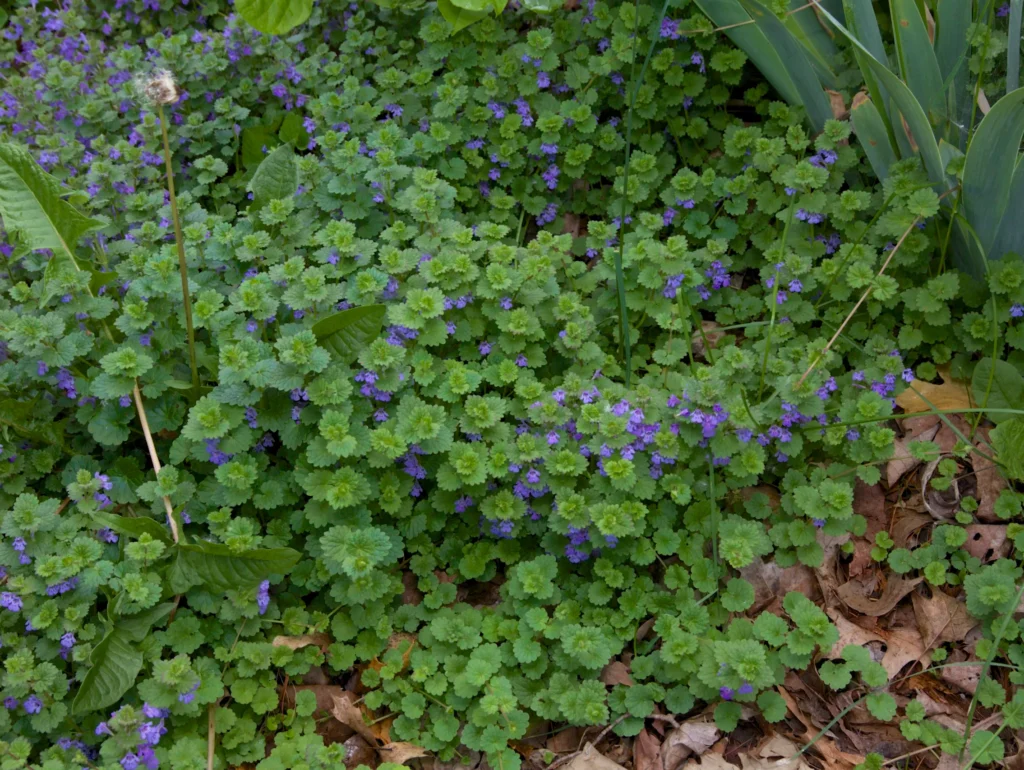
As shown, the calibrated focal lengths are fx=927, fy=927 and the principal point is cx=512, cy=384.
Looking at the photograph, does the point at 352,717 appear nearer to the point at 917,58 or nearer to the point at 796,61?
the point at 796,61

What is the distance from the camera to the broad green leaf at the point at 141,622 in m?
2.85

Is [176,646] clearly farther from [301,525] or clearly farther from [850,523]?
[850,523]

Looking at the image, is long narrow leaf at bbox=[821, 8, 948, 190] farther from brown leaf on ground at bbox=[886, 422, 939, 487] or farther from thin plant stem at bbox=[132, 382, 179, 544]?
thin plant stem at bbox=[132, 382, 179, 544]

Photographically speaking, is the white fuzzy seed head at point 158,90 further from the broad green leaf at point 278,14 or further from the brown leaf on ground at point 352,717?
the brown leaf on ground at point 352,717

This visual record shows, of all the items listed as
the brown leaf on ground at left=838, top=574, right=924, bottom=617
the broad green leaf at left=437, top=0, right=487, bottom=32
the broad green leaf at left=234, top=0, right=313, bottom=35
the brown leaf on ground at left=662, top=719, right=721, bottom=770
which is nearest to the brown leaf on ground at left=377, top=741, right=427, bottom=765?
the brown leaf on ground at left=662, top=719, right=721, bottom=770

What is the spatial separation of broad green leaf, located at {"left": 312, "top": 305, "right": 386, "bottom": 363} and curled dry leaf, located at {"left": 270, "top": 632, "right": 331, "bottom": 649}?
36.6 inches

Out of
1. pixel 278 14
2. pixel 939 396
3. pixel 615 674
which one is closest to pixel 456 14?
pixel 278 14

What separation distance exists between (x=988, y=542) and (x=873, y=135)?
1517 mm

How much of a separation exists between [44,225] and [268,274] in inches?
32.6

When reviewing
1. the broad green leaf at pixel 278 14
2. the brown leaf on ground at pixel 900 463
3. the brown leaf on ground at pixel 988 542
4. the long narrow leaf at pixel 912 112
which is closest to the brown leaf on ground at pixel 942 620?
the brown leaf on ground at pixel 988 542

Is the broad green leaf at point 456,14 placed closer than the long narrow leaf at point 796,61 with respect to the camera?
No

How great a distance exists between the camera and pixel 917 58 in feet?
10.7

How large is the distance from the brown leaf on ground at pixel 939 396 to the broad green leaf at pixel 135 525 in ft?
8.52

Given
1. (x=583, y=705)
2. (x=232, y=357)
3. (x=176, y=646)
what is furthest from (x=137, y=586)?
(x=583, y=705)
